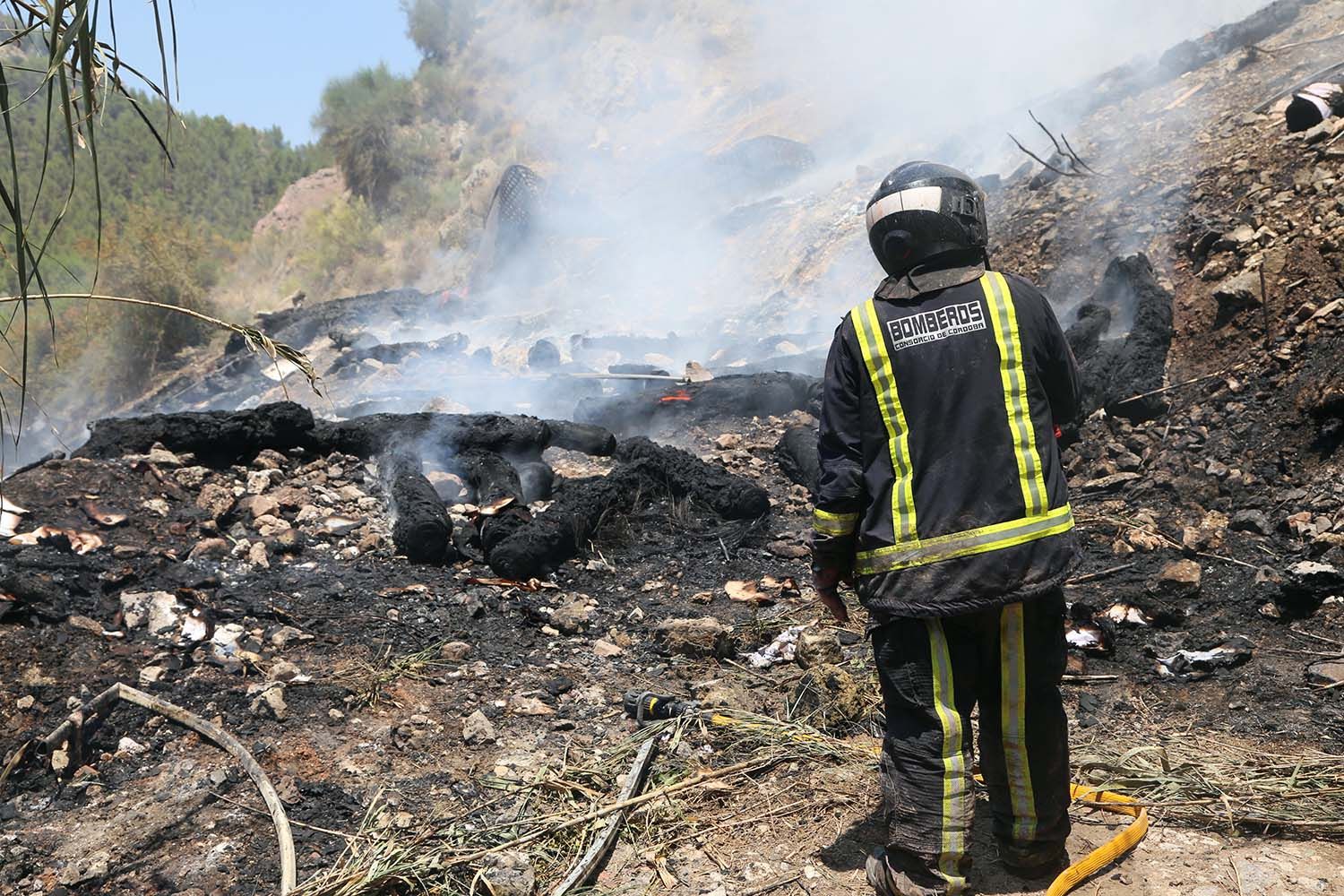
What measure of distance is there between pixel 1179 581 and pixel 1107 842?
→ 8.03 feet

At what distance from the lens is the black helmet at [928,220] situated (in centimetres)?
237

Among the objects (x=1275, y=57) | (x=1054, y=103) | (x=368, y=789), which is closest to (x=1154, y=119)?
(x=1275, y=57)

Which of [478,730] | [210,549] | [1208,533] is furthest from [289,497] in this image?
[1208,533]

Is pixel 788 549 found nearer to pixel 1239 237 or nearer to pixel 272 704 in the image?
pixel 272 704

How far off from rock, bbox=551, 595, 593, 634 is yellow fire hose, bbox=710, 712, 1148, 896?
7.94 feet

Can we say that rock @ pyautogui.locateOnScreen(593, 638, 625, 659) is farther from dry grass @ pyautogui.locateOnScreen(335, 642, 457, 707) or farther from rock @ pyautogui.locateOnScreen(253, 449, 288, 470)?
rock @ pyautogui.locateOnScreen(253, 449, 288, 470)

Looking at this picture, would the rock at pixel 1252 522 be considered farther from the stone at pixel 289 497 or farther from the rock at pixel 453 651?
the stone at pixel 289 497

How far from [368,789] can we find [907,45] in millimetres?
27868

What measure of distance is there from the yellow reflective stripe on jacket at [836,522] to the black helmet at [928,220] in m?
0.62

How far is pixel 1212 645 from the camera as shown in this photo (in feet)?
13.5

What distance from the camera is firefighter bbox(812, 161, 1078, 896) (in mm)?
2278

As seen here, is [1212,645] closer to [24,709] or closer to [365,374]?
[24,709]

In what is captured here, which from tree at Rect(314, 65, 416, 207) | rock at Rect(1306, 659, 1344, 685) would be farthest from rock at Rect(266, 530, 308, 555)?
tree at Rect(314, 65, 416, 207)

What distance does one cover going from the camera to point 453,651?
14.7ft
